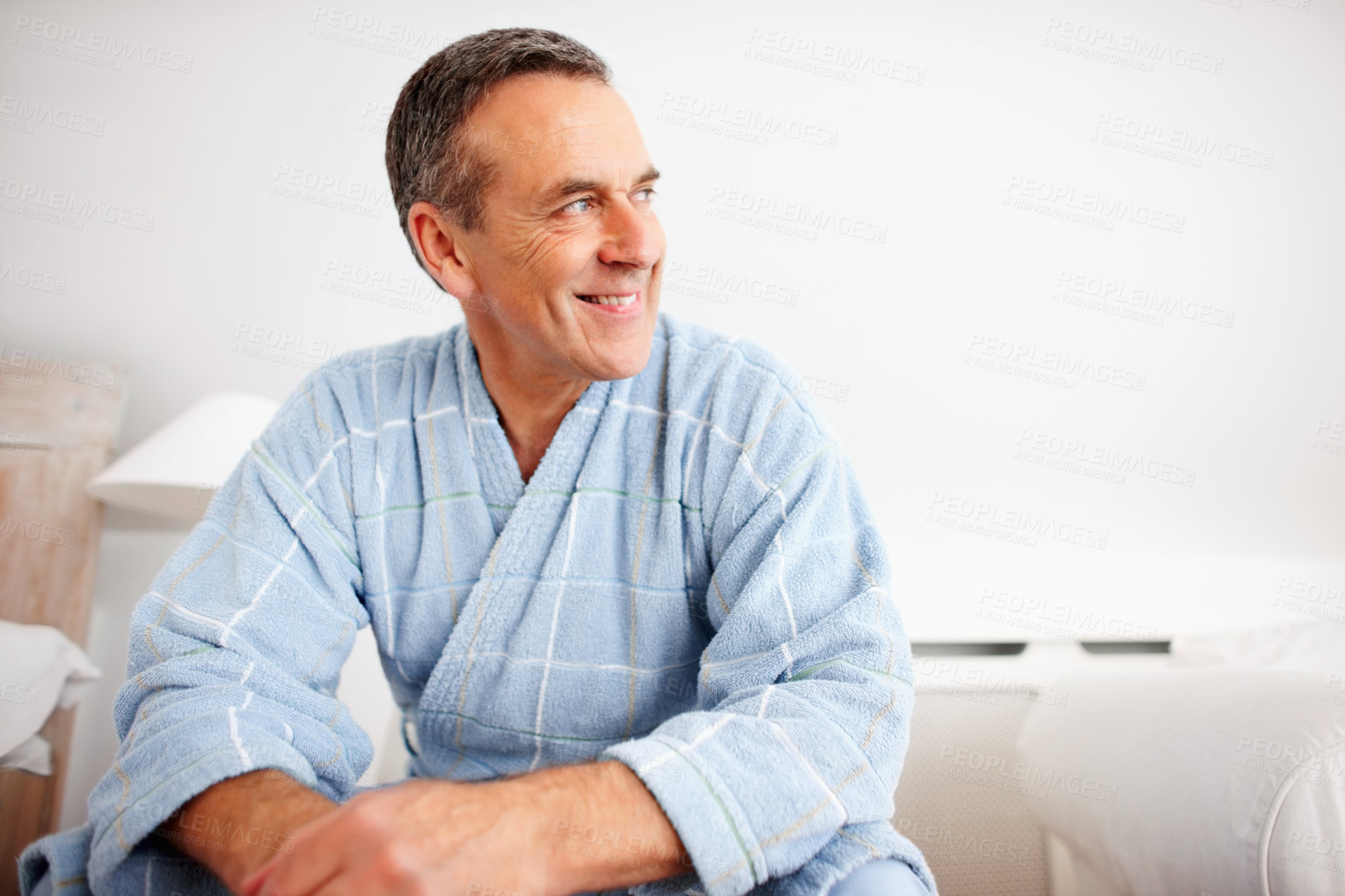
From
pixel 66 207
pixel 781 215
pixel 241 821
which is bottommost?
pixel 241 821

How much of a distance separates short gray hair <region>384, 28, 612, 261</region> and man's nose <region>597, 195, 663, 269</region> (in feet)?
0.54

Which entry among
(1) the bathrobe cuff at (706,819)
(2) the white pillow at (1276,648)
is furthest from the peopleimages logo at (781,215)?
(1) the bathrobe cuff at (706,819)

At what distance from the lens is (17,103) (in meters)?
1.86

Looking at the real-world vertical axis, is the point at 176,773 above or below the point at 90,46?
below

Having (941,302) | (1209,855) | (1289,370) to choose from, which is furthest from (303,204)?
(1289,370)

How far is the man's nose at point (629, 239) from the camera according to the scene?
1.08 metres

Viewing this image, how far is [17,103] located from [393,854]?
2006 millimetres

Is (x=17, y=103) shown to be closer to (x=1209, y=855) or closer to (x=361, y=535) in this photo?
(x=361, y=535)

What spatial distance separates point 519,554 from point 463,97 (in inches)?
23.3

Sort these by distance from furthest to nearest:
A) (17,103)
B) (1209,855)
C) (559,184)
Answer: (17,103), (559,184), (1209,855)

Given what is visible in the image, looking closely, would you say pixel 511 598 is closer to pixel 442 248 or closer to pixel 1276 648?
pixel 442 248

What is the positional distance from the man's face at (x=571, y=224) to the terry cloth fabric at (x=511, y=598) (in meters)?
0.10

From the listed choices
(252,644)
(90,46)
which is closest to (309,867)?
(252,644)

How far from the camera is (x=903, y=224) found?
1919 mm
